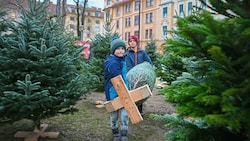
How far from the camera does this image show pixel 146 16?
45.8 meters

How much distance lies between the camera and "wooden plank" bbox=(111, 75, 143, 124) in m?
2.72

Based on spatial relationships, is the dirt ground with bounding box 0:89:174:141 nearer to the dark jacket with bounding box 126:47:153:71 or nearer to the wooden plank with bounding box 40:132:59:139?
the wooden plank with bounding box 40:132:59:139

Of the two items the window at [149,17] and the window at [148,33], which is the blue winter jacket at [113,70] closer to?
the window at [148,33]

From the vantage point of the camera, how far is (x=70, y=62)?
3770 millimetres

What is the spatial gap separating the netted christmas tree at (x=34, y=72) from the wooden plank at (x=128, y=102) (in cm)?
103

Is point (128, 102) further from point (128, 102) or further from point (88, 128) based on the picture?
point (88, 128)

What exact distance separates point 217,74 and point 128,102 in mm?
1839

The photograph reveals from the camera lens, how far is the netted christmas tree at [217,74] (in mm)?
1001

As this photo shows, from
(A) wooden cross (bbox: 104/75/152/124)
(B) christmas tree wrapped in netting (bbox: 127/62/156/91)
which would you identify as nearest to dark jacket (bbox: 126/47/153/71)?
(B) christmas tree wrapped in netting (bbox: 127/62/156/91)

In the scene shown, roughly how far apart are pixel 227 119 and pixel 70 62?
3.07 metres

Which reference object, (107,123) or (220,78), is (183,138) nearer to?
(220,78)

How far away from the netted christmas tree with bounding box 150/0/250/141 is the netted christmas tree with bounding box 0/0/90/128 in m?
2.37

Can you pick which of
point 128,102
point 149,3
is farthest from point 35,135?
point 149,3

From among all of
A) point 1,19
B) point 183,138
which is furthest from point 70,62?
point 183,138
